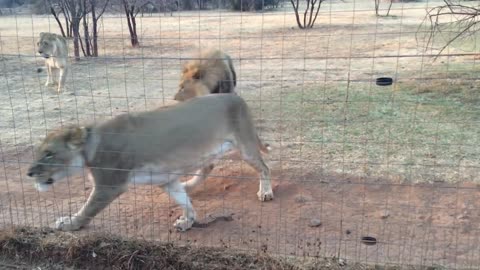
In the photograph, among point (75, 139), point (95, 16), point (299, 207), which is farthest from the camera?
point (95, 16)

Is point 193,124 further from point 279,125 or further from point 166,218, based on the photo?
point 279,125

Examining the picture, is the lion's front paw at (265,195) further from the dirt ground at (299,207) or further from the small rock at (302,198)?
the small rock at (302,198)

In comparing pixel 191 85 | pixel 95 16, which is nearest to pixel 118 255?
pixel 191 85

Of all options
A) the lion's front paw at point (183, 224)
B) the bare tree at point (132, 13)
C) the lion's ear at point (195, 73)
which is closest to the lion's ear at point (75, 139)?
the lion's front paw at point (183, 224)

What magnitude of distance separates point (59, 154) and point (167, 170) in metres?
0.85

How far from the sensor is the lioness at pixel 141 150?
4137 millimetres

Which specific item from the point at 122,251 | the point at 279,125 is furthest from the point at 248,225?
the point at 279,125

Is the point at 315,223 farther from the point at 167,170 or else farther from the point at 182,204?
the point at 167,170

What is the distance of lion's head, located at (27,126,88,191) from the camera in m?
4.12

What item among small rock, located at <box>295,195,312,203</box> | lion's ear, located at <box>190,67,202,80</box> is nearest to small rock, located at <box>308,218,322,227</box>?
small rock, located at <box>295,195,312,203</box>

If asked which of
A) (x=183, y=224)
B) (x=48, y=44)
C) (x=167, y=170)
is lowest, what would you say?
(x=183, y=224)

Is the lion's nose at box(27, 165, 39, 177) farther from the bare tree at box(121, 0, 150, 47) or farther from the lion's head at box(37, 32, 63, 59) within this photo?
the bare tree at box(121, 0, 150, 47)

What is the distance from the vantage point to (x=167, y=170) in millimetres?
4352

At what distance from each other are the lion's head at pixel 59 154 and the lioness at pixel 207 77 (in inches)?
74.7
